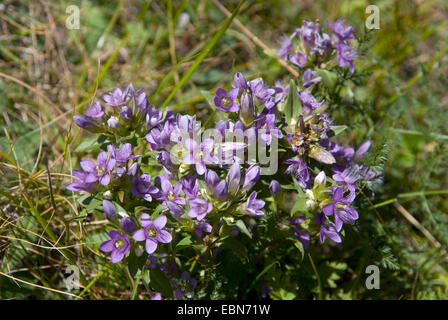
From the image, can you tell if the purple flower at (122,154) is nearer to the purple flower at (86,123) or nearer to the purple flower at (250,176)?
the purple flower at (86,123)

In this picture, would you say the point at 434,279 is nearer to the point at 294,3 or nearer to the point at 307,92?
the point at 307,92

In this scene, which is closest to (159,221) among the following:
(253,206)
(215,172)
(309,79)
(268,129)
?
(215,172)

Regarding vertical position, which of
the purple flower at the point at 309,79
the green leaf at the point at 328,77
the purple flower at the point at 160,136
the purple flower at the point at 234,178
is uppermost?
the green leaf at the point at 328,77

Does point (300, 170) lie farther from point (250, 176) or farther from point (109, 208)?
point (109, 208)

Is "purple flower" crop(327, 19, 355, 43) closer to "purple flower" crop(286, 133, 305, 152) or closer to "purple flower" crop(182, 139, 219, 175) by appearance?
"purple flower" crop(286, 133, 305, 152)

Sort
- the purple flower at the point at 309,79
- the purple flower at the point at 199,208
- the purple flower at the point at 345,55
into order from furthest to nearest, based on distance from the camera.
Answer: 1. the purple flower at the point at 345,55
2. the purple flower at the point at 309,79
3. the purple flower at the point at 199,208

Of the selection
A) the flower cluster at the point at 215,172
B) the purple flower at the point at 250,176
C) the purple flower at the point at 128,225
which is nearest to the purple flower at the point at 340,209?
the flower cluster at the point at 215,172

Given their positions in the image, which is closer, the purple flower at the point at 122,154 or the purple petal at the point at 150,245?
the purple petal at the point at 150,245

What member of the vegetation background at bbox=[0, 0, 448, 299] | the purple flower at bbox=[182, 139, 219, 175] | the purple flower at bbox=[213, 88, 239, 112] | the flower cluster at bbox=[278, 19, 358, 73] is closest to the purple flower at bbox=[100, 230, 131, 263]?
the vegetation background at bbox=[0, 0, 448, 299]

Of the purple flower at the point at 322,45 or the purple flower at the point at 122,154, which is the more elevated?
the purple flower at the point at 322,45
